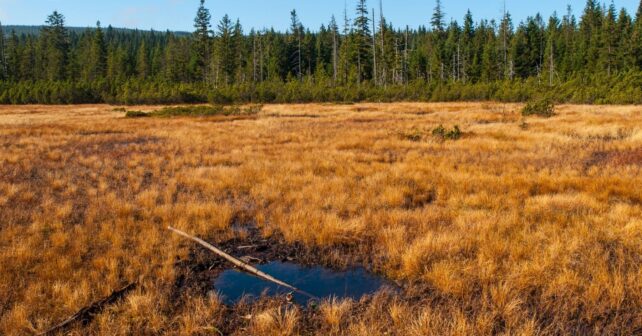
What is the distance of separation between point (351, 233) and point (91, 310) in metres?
3.70

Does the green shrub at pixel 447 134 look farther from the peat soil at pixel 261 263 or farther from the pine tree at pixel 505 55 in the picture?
the pine tree at pixel 505 55

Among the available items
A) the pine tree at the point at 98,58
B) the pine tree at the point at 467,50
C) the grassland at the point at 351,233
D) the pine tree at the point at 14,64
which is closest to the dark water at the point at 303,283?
the grassland at the point at 351,233

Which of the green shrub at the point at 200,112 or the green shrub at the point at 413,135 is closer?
the green shrub at the point at 413,135

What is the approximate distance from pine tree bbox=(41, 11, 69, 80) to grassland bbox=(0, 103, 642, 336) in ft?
227

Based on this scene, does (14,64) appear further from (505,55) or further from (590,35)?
(590,35)

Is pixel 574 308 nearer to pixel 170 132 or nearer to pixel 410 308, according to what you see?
pixel 410 308

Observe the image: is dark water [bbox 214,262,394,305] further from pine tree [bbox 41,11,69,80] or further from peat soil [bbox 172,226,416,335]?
pine tree [bbox 41,11,69,80]

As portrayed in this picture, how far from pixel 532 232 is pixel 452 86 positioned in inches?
1771

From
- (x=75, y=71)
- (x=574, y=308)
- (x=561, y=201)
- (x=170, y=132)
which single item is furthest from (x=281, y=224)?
(x=75, y=71)

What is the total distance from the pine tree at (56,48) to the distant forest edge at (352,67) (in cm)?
22

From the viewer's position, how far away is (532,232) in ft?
21.1

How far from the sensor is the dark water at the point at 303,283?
5129mm

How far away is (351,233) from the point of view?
6.82 meters

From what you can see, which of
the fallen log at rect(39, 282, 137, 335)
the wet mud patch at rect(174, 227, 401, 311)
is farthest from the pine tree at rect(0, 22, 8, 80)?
the fallen log at rect(39, 282, 137, 335)
